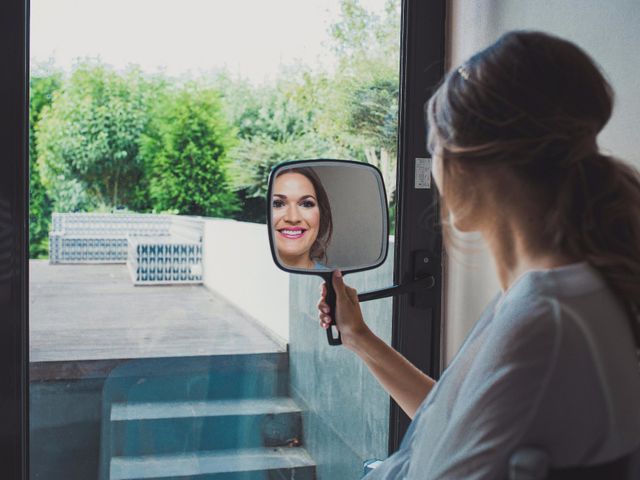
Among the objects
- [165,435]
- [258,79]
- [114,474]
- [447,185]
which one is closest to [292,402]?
[165,435]

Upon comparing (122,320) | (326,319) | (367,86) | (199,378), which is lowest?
(199,378)

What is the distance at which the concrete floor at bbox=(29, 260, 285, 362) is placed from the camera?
2.05 metres

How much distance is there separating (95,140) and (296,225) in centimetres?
89

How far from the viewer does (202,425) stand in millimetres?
2273

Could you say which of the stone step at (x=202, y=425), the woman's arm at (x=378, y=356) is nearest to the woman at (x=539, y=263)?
the woman's arm at (x=378, y=356)

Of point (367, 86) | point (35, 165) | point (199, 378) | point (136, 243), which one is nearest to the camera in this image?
point (35, 165)

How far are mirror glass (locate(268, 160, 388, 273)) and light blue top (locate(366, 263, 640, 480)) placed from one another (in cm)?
63

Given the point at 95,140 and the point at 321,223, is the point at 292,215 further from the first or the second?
the point at 95,140

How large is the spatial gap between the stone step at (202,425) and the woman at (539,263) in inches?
55.8

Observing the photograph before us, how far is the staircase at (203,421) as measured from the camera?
2.19m

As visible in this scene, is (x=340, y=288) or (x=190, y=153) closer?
(x=340, y=288)

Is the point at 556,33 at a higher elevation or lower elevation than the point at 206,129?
higher

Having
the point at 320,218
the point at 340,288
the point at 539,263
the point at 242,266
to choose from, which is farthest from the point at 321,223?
the point at 242,266

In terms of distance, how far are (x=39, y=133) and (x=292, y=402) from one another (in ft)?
3.46
